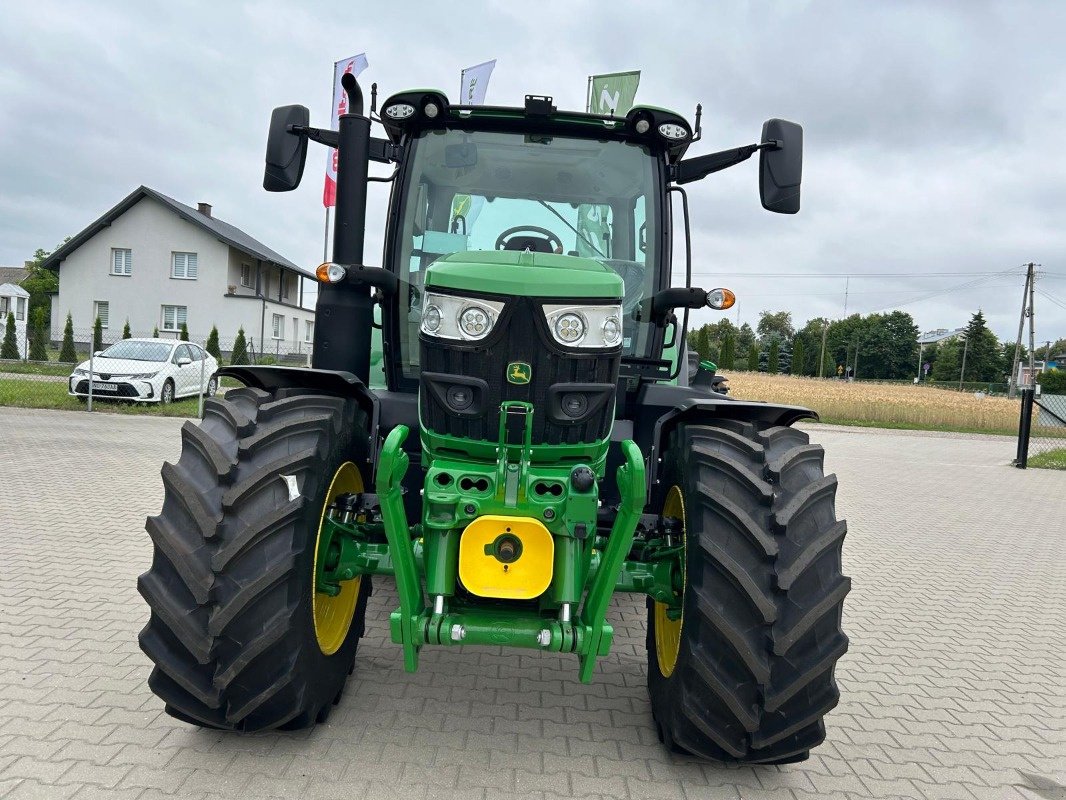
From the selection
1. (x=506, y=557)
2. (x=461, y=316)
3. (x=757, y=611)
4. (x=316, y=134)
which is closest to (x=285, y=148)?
(x=316, y=134)

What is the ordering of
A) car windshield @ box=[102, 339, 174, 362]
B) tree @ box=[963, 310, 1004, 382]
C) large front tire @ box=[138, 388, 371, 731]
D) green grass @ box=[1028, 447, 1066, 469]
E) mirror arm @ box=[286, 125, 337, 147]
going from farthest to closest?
1. tree @ box=[963, 310, 1004, 382]
2. car windshield @ box=[102, 339, 174, 362]
3. green grass @ box=[1028, 447, 1066, 469]
4. mirror arm @ box=[286, 125, 337, 147]
5. large front tire @ box=[138, 388, 371, 731]

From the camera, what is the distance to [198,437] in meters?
2.77

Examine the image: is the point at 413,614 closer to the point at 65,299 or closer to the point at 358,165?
the point at 358,165

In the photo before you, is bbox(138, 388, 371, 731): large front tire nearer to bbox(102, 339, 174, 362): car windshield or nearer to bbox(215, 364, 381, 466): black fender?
bbox(215, 364, 381, 466): black fender

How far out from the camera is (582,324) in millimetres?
2785

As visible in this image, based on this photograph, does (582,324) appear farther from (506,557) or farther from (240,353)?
(240,353)

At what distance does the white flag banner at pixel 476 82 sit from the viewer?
14.1m

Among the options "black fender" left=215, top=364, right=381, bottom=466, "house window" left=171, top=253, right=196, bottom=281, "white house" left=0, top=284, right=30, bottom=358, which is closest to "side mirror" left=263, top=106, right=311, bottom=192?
"black fender" left=215, top=364, right=381, bottom=466

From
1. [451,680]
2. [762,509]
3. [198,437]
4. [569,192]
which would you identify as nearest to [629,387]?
[569,192]

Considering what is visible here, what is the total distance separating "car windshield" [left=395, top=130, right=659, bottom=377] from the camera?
12.7 feet

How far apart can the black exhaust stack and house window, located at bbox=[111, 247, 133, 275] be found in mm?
36625

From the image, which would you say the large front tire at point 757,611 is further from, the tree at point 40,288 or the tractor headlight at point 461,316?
the tree at point 40,288

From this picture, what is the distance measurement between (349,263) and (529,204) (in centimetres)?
96

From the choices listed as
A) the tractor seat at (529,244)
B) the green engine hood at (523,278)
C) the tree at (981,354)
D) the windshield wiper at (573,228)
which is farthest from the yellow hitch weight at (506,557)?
the tree at (981,354)
